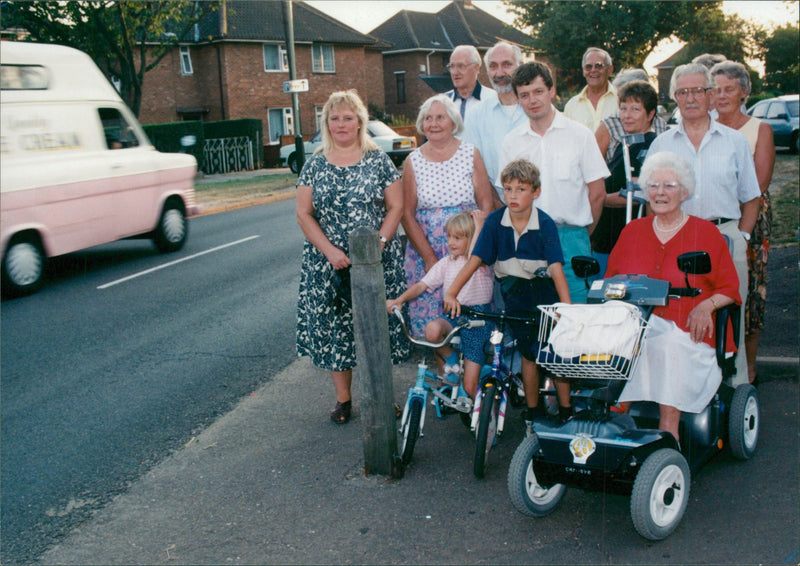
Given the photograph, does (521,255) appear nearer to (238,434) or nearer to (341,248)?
(341,248)

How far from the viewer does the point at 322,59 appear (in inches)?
1877

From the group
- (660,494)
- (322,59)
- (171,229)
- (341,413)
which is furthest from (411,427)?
(322,59)

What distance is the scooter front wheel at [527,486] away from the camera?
3637 mm

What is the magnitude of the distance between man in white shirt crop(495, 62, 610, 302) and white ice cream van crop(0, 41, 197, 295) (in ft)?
23.8

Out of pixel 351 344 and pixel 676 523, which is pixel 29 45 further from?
pixel 676 523

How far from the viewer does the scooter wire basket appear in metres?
3.47

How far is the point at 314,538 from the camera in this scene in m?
3.81

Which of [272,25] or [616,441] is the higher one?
[272,25]

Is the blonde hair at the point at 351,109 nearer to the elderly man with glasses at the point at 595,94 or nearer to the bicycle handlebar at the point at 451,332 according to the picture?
the bicycle handlebar at the point at 451,332

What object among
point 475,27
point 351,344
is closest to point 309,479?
point 351,344

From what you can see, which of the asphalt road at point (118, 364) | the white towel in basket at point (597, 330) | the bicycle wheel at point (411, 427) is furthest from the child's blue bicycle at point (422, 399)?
the asphalt road at point (118, 364)

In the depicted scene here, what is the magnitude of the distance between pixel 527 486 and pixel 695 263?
1309 millimetres

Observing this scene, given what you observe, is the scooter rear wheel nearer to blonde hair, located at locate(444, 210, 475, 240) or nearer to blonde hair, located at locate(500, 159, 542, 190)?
blonde hair, located at locate(500, 159, 542, 190)

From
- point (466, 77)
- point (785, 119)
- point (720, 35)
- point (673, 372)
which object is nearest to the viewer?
point (673, 372)
